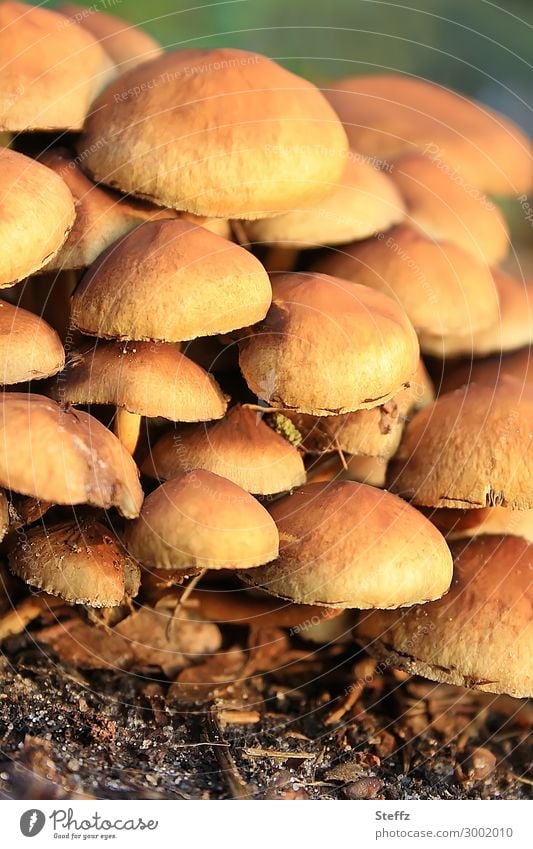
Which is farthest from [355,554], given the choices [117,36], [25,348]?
[117,36]

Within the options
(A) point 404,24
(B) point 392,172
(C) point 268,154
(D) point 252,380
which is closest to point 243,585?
(D) point 252,380

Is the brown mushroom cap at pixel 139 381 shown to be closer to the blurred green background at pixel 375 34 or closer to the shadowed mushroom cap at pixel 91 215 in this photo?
the shadowed mushroom cap at pixel 91 215

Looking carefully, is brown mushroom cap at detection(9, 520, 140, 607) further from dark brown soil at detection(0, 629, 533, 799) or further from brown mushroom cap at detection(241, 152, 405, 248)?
brown mushroom cap at detection(241, 152, 405, 248)

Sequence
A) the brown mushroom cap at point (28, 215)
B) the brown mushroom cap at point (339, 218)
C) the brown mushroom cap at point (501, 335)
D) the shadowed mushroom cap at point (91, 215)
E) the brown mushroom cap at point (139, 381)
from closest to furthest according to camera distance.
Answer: the brown mushroom cap at point (28, 215) → the brown mushroom cap at point (139, 381) → the shadowed mushroom cap at point (91, 215) → the brown mushroom cap at point (339, 218) → the brown mushroom cap at point (501, 335)

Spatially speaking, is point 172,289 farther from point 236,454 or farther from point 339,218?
point 339,218

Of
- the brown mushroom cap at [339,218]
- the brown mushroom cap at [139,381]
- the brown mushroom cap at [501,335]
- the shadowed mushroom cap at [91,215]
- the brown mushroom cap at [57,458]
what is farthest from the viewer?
the brown mushroom cap at [501,335]

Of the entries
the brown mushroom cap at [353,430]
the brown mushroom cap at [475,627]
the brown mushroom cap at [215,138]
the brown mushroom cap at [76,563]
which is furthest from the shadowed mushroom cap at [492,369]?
the brown mushroom cap at [76,563]

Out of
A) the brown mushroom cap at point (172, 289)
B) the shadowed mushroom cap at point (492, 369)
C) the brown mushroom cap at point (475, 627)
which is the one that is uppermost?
the brown mushroom cap at point (172, 289)
